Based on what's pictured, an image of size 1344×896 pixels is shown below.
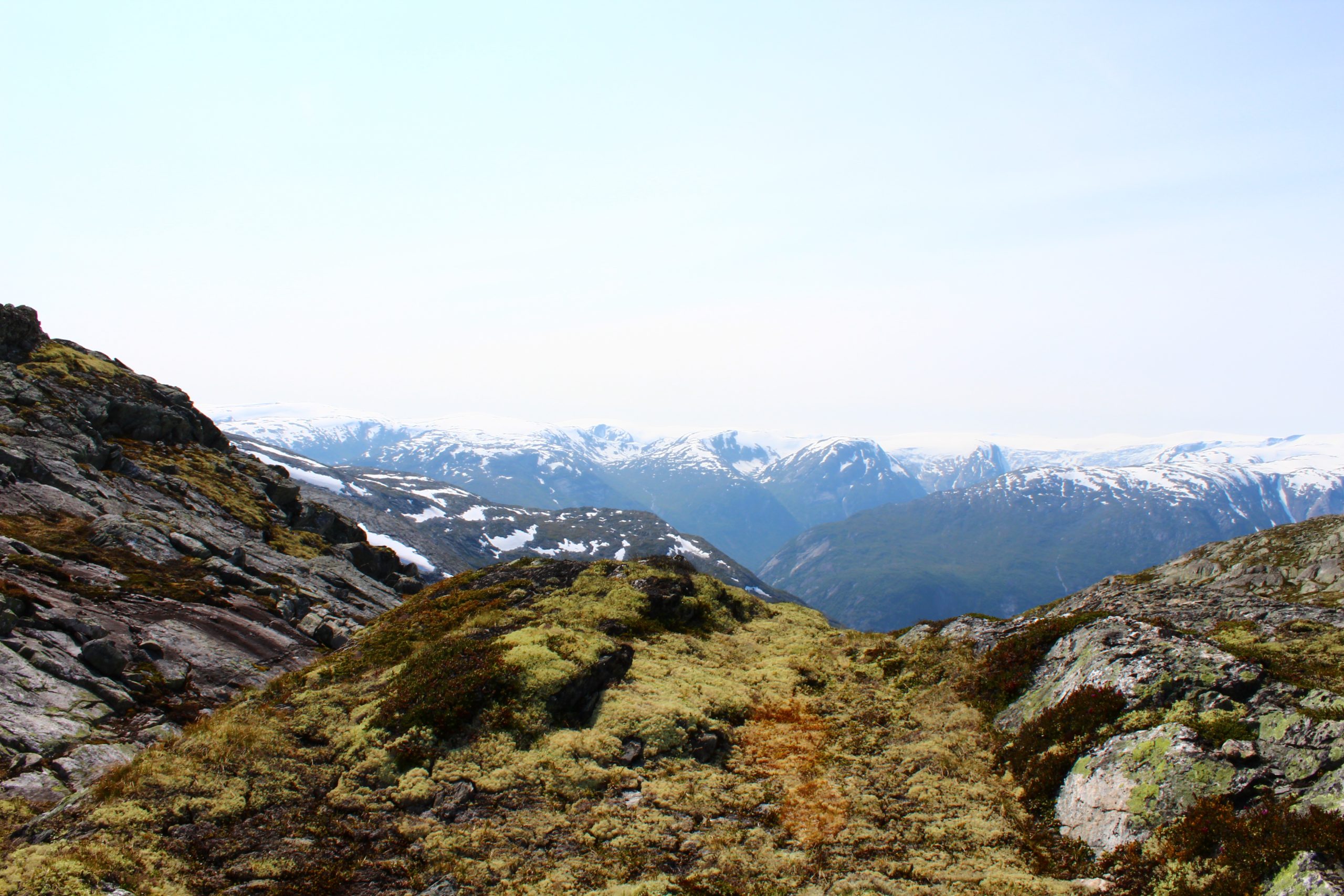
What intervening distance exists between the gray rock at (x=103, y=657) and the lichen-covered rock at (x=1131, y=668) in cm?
3218

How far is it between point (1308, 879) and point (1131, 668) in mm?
7408

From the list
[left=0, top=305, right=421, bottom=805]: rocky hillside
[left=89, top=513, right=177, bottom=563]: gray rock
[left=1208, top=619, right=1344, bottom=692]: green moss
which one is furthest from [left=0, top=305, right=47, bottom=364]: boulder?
[left=1208, top=619, right=1344, bottom=692]: green moss

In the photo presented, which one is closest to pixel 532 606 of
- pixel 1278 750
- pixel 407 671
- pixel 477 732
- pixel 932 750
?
pixel 407 671

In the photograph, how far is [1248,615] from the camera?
92.3 feet

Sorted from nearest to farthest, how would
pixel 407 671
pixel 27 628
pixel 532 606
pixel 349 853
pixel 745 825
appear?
pixel 349 853 < pixel 745 825 < pixel 407 671 < pixel 27 628 < pixel 532 606

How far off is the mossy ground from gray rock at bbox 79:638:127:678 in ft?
25.5

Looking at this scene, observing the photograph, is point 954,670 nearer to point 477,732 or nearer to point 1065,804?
point 1065,804

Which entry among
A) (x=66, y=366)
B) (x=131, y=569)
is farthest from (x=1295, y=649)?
(x=66, y=366)

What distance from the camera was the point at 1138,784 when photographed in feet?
42.7

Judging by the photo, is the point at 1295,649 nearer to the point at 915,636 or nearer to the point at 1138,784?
the point at 915,636

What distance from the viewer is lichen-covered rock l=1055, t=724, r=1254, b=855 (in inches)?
479

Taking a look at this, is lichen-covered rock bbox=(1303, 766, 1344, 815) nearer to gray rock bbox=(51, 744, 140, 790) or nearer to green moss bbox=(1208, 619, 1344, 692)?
green moss bbox=(1208, 619, 1344, 692)

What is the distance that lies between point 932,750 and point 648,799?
833 centimetres

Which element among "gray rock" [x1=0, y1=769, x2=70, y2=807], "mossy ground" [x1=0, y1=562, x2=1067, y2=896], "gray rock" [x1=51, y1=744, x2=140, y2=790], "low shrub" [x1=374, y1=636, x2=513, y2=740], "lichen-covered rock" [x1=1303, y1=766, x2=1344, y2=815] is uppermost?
"lichen-covered rock" [x1=1303, y1=766, x2=1344, y2=815]
